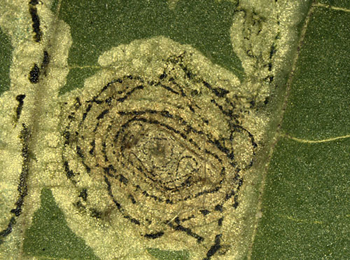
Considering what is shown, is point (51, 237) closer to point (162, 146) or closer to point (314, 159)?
point (162, 146)

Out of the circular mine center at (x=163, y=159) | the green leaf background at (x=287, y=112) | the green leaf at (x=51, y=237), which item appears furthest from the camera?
the green leaf at (x=51, y=237)

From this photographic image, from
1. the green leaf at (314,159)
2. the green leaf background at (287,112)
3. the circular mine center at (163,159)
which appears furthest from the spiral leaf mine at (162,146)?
the green leaf at (314,159)

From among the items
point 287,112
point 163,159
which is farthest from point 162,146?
point 287,112

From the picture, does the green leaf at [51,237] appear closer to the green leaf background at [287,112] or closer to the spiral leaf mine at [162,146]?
the green leaf background at [287,112]

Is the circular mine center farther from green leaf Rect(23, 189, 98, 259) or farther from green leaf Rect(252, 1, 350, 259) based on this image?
green leaf Rect(23, 189, 98, 259)

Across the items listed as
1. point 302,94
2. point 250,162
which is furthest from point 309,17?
point 250,162

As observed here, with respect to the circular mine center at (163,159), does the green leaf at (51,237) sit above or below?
below

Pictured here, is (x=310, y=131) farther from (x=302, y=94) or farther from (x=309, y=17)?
(x=309, y=17)

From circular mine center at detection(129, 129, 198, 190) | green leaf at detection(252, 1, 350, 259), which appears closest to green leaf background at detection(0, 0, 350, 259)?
green leaf at detection(252, 1, 350, 259)
